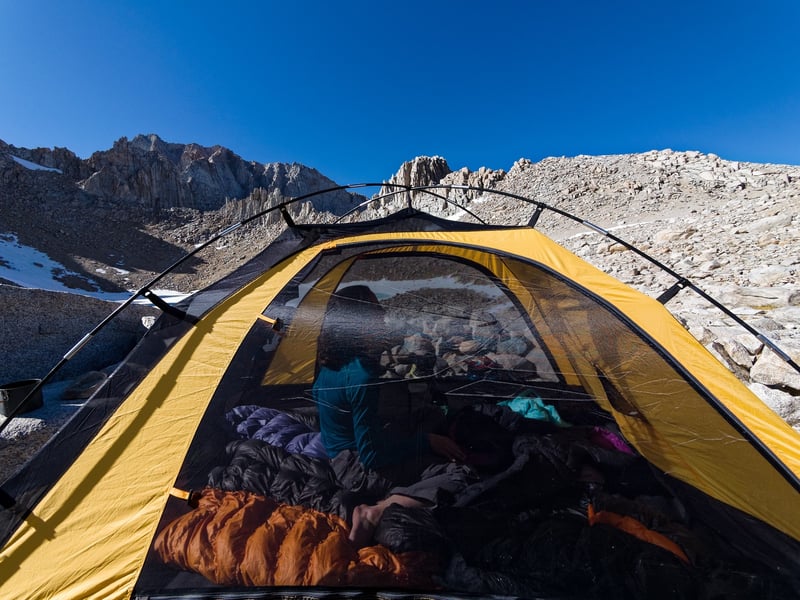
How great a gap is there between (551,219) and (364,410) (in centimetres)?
2216

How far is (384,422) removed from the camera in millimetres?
2281

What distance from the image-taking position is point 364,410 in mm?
2285

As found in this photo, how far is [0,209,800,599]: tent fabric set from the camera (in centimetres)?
159

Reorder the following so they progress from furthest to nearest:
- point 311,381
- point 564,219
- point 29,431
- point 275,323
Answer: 1. point 564,219
2. point 29,431
3. point 311,381
4. point 275,323

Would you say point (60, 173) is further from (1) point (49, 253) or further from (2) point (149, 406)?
(2) point (149, 406)

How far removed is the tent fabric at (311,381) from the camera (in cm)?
159

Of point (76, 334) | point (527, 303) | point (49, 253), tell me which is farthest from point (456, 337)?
→ point (49, 253)

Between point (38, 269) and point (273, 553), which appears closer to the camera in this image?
point (273, 553)

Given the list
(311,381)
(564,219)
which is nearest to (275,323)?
(311,381)

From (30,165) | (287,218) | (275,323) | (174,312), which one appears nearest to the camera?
(174,312)

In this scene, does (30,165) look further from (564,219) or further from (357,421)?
Answer: (357,421)

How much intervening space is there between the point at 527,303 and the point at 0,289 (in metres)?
6.23

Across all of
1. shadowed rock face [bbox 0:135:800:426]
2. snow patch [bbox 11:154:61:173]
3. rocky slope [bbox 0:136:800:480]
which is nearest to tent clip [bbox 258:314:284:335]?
rocky slope [bbox 0:136:800:480]

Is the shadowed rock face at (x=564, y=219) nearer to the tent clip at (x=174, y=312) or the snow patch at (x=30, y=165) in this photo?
the snow patch at (x=30, y=165)
